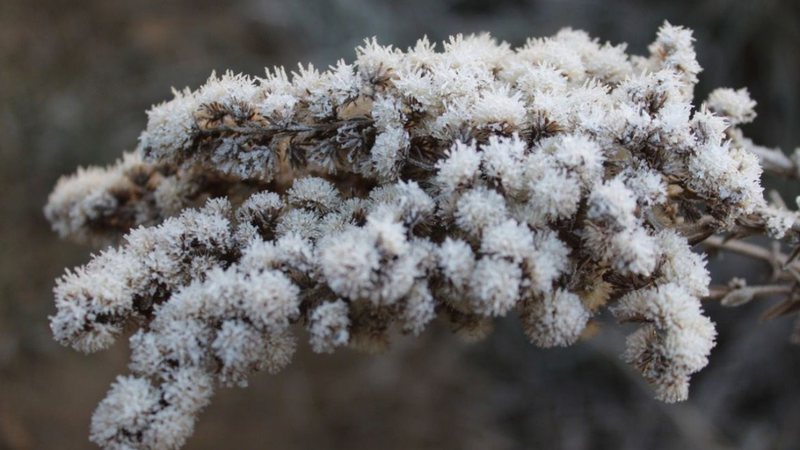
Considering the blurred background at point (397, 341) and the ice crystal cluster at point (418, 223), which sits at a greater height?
the blurred background at point (397, 341)

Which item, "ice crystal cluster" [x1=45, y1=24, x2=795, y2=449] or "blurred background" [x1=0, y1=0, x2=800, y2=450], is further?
"blurred background" [x1=0, y1=0, x2=800, y2=450]

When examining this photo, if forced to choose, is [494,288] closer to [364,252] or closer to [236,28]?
[364,252]

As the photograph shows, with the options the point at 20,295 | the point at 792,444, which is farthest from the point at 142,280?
the point at 20,295

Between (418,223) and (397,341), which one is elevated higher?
(397,341)

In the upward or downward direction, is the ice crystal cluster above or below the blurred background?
below
